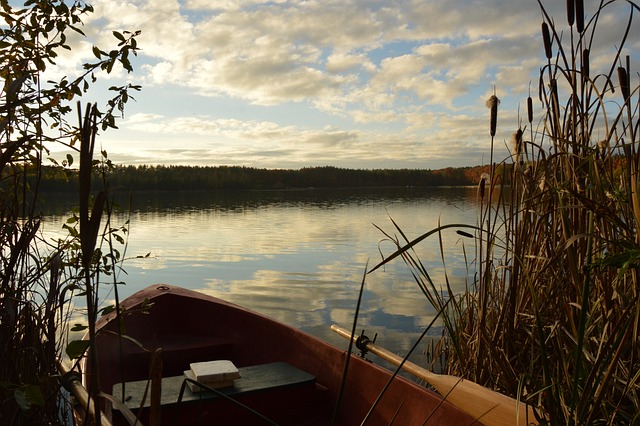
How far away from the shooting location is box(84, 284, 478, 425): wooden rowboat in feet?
8.66

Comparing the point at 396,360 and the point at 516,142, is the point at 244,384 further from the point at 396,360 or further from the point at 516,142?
the point at 516,142

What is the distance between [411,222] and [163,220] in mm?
11685

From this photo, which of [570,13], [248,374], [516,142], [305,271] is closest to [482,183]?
[516,142]

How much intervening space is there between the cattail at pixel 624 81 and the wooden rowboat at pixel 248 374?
5.05 feet

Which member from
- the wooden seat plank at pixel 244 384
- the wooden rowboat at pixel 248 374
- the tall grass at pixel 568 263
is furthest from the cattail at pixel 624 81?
the wooden seat plank at pixel 244 384

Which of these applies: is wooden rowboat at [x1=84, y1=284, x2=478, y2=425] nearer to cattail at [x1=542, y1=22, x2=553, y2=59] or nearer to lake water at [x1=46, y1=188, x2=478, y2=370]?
lake water at [x1=46, y1=188, x2=478, y2=370]

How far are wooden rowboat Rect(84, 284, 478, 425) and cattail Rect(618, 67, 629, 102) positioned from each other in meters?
1.54

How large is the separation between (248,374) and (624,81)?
8.22 ft

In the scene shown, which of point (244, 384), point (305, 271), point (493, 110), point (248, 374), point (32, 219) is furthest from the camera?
point (305, 271)

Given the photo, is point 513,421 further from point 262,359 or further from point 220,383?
point 262,359

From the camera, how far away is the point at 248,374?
321 cm

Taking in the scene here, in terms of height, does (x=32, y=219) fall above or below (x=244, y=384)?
above

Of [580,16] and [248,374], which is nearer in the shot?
[580,16]

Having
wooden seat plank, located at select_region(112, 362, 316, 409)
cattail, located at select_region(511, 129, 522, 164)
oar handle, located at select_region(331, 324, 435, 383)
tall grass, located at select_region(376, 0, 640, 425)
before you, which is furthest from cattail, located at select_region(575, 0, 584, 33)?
wooden seat plank, located at select_region(112, 362, 316, 409)
